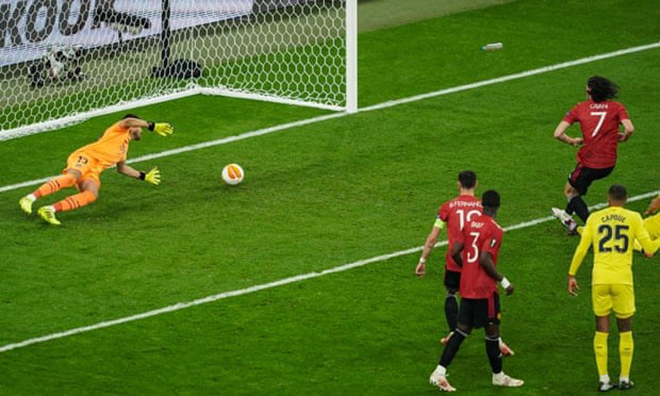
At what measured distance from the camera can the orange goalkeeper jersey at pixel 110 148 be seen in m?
16.9

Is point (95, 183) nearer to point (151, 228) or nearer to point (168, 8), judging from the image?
point (151, 228)

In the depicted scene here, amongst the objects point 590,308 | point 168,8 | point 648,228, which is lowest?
point 590,308

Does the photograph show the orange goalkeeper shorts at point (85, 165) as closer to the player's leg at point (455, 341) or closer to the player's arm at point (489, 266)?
the player's leg at point (455, 341)

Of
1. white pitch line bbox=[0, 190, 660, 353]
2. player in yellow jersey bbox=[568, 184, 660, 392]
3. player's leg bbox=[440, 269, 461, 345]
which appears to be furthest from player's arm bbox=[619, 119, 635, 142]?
player's leg bbox=[440, 269, 461, 345]

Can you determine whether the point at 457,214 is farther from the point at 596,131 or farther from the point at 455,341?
the point at 596,131

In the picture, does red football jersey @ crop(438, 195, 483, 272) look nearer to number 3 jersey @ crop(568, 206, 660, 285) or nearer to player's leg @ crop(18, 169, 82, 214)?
number 3 jersey @ crop(568, 206, 660, 285)

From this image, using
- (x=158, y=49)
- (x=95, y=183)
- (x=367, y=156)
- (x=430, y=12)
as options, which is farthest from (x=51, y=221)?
(x=430, y=12)

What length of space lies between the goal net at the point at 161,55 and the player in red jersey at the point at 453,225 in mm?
7503

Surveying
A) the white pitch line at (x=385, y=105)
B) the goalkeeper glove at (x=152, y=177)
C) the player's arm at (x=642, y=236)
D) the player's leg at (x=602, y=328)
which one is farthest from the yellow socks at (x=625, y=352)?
the white pitch line at (x=385, y=105)

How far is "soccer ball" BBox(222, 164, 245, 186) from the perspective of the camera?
57.1 ft

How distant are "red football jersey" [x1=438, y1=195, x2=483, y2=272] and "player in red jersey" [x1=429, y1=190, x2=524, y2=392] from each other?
0.24 ft

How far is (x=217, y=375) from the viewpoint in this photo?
41.4 feet

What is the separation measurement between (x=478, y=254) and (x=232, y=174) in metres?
5.88

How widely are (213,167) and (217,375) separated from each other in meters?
5.94
